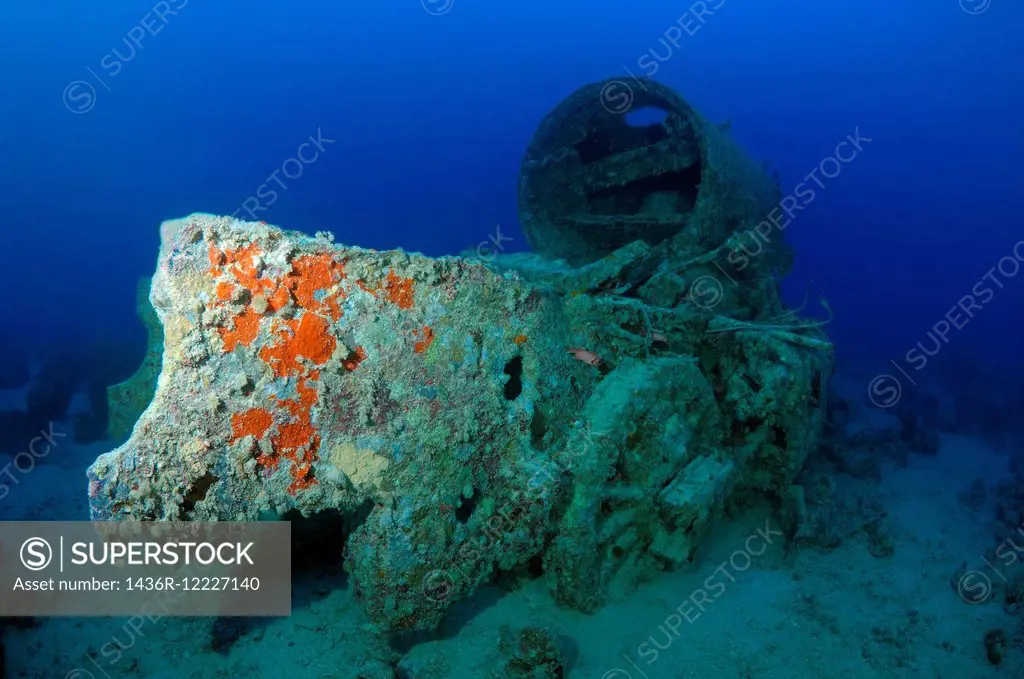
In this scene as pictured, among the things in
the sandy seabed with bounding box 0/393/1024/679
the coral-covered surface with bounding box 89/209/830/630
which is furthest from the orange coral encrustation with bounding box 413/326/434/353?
the sandy seabed with bounding box 0/393/1024/679

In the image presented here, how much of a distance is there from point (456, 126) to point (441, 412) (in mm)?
77231

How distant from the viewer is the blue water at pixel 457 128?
38.4 meters

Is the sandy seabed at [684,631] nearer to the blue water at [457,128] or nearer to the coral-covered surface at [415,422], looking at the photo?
the coral-covered surface at [415,422]

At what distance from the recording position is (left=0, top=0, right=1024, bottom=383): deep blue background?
131 feet

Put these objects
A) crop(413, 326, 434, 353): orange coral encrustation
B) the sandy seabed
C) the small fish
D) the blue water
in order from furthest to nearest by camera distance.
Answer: the blue water → the small fish → the sandy seabed → crop(413, 326, 434, 353): orange coral encrustation

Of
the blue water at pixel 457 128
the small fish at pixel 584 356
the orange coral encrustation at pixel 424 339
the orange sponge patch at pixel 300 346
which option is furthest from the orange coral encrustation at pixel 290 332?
the blue water at pixel 457 128

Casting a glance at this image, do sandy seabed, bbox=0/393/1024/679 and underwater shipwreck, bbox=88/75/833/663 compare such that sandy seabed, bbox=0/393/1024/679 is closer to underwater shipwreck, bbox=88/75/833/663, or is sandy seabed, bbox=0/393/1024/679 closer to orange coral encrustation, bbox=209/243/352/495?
underwater shipwreck, bbox=88/75/833/663

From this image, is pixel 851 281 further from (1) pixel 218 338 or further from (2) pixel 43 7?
(2) pixel 43 7

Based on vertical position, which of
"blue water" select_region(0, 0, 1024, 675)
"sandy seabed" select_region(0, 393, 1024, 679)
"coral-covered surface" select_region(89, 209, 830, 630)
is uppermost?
"blue water" select_region(0, 0, 1024, 675)

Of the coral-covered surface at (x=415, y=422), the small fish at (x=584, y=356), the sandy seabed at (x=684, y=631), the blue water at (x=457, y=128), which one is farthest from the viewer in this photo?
the blue water at (x=457, y=128)

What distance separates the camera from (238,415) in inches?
102

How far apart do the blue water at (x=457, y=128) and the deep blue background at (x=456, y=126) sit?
0.29 metres

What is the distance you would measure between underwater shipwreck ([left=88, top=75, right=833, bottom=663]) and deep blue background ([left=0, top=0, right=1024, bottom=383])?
2249 centimetres

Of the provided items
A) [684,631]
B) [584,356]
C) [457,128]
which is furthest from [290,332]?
[457,128]
